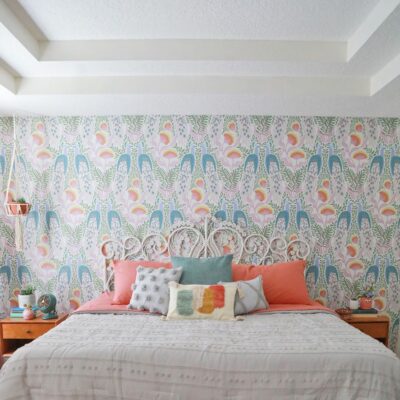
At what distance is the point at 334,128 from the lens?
398 cm

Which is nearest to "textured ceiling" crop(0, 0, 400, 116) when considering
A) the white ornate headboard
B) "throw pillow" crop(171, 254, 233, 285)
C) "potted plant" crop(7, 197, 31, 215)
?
"potted plant" crop(7, 197, 31, 215)

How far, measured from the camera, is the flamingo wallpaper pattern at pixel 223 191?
156 inches

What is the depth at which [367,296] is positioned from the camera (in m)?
3.85

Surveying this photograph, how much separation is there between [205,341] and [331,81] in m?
2.25

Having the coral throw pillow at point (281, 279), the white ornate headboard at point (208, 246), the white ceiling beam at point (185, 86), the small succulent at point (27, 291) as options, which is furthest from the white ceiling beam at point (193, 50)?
the small succulent at point (27, 291)

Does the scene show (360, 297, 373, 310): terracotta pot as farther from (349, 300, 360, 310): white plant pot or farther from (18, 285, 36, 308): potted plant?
(18, 285, 36, 308): potted plant

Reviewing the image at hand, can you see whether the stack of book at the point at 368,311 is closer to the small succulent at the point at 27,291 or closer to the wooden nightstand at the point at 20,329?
the wooden nightstand at the point at 20,329

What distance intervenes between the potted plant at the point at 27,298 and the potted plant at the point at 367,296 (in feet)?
10.0

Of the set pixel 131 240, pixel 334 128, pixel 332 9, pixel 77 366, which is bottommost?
pixel 77 366

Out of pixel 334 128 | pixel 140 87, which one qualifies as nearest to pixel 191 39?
pixel 140 87

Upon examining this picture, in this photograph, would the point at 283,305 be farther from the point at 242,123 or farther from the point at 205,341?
the point at 242,123

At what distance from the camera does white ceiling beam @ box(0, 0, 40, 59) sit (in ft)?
7.50

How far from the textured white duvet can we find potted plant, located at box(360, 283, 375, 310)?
4.48 ft

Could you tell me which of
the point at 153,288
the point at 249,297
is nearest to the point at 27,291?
the point at 153,288
